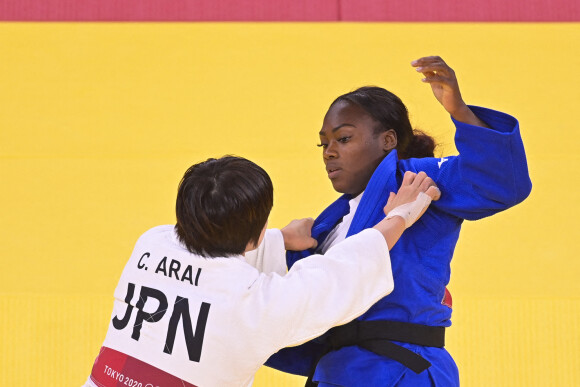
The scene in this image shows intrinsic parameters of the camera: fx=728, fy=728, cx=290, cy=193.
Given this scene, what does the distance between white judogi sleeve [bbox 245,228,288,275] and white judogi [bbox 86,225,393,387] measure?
0.30 metres

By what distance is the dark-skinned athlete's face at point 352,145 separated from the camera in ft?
5.75

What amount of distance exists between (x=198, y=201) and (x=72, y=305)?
2313 mm

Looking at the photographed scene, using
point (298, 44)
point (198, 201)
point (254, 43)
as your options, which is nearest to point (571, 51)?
point (298, 44)

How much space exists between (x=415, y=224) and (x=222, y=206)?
0.46m

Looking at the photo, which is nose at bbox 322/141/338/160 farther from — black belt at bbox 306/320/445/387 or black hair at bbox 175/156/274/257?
black belt at bbox 306/320/445/387

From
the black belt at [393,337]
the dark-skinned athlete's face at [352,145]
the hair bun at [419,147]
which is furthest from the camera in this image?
the hair bun at [419,147]

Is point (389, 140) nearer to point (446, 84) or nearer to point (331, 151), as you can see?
point (331, 151)

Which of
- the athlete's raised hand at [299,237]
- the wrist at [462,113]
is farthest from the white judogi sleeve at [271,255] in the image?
the wrist at [462,113]

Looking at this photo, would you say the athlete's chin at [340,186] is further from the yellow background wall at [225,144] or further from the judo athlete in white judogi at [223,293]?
the yellow background wall at [225,144]

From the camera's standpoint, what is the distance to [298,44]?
3844 millimetres

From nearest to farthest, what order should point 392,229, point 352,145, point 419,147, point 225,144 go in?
1. point 392,229
2. point 352,145
3. point 419,147
4. point 225,144

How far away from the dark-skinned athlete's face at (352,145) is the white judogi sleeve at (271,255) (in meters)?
0.20

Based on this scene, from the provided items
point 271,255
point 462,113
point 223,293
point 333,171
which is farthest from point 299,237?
point 462,113

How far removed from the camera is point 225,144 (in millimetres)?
3768
